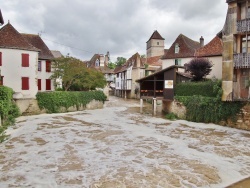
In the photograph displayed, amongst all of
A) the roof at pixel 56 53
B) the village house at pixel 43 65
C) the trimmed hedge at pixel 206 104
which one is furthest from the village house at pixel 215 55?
Answer: the roof at pixel 56 53

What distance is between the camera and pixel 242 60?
62.8 ft

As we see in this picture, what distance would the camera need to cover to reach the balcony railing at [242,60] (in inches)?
742

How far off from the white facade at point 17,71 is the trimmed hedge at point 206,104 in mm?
16428

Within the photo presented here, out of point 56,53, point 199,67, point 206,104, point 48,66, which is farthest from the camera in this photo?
point 56,53

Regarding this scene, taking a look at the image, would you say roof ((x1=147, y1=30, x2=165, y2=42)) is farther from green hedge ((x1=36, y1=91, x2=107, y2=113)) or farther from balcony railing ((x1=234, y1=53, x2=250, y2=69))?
balcony railing ((x1=234, y1=53, x2=250, y2=69))

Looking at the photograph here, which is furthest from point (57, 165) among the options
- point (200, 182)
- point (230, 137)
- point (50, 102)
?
point (50, 102)

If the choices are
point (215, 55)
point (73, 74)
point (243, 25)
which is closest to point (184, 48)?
point (215, 55)

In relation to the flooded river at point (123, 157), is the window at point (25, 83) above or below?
above

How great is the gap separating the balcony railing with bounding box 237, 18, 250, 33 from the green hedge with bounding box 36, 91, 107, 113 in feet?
65.1

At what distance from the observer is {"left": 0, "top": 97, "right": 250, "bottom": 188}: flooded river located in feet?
31.1

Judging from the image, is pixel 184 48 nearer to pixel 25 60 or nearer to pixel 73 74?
pixel 73 74

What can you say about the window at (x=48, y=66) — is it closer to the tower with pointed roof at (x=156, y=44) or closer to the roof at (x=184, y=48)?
the roof at (x=184, y=48)

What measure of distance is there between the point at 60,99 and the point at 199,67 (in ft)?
52.3

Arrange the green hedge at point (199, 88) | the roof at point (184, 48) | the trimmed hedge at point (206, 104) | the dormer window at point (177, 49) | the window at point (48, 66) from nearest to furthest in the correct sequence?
the trimmed hedge at point (206, 104), the green hedge at point (199, 88), the window at point (48, 66), the roof at point (184, 48), the dormer window at point (177, 49)
